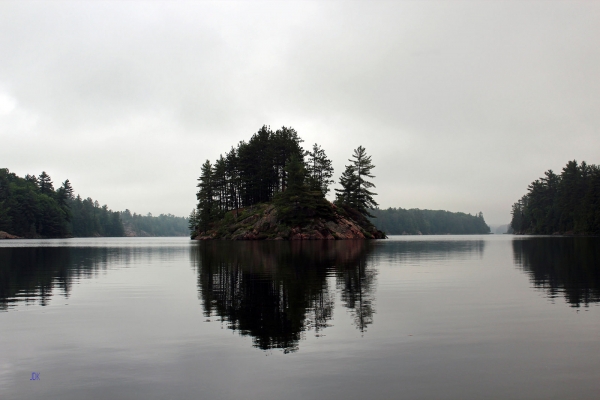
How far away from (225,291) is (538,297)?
1467cm

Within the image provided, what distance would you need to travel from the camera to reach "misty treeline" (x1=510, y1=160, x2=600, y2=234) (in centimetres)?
13738

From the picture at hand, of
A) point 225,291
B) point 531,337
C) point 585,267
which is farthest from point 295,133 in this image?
point 531,337

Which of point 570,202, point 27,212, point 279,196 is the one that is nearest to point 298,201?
point 279,196

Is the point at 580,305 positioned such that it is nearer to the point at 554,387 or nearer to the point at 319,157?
the point at 554,387

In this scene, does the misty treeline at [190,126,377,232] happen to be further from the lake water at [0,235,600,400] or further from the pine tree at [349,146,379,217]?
the lake water at [0,235,600,400]

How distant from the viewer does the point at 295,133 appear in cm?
12538

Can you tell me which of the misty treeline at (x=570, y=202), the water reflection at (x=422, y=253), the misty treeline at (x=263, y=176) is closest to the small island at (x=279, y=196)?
the misty treeline at (x=263, y=176)

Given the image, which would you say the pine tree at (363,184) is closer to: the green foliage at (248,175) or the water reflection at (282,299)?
the green foliage at (248,175)

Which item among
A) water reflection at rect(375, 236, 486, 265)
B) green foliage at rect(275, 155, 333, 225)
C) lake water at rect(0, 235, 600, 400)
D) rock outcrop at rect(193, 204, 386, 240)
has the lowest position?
water reflection at rect(375, 236, 486, 265)

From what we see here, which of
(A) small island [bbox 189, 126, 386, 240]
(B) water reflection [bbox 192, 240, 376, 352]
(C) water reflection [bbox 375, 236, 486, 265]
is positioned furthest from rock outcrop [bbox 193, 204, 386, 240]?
(B) water reflection [bbox 192, 240, 376, 352]

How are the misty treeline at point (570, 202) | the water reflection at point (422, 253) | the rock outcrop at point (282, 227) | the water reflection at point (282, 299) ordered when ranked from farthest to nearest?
the misty treeline at point (570, 202) < the rock outcrop at point (282, 227) < the water reflection at point (422, 253) < the water reflection at point (282, 299)

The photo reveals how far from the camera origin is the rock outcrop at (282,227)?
101463mm

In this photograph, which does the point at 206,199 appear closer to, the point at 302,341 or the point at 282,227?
the point at 282,227

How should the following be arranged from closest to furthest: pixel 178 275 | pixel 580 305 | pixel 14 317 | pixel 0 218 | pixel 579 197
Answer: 1. pixel 14 317
2. pixel 580 305
3. pixel 178 275
4. pixel 579 197
5. pixel 0 218
